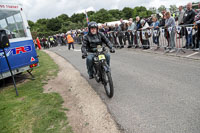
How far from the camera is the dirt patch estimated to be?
3.29 m

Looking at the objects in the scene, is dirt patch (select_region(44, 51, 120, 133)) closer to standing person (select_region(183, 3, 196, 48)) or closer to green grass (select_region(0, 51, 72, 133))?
green grass (select_region(0, 51, 72, 133))

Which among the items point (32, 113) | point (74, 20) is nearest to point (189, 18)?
point (32, 113)

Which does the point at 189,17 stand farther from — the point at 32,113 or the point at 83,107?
the point at 32,113

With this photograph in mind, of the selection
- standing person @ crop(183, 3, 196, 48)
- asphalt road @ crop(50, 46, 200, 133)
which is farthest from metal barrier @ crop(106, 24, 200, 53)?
asphalt road @ crop(50, 46, 200, 133)

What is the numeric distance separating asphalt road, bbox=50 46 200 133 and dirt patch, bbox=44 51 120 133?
0.20 metres

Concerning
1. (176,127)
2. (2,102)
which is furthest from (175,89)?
(2,102)

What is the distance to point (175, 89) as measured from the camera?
4461mm

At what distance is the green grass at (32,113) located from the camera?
3527 mm

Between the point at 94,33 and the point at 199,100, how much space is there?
3290 millimetres

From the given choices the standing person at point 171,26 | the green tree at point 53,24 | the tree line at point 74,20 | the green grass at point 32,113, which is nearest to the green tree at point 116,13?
the tree line at point 74,20

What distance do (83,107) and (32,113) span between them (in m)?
1.30

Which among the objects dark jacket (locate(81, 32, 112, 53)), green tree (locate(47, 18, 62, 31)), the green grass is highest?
green tree (locate(47, 18, 62, 31))

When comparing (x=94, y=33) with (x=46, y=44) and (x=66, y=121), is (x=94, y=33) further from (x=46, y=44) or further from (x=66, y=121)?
(x=46, y=44)

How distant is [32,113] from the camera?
4262mm
